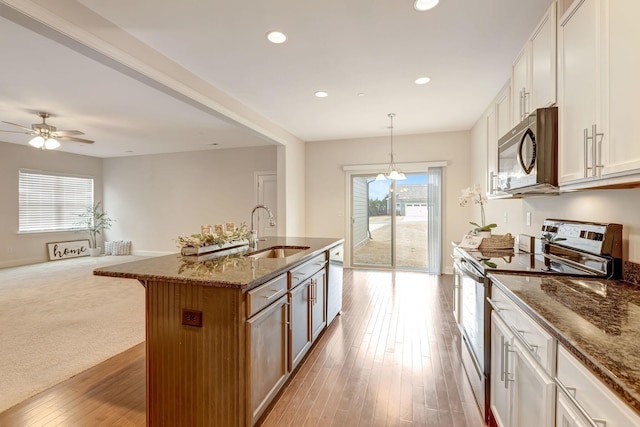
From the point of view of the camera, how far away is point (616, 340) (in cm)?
89

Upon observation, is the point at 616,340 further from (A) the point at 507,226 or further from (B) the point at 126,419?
(A) the point at 507,226

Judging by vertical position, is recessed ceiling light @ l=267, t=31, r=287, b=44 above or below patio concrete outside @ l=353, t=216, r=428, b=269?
above

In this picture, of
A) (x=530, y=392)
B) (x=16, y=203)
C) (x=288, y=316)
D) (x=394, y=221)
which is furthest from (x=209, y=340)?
(x=16, y=203)

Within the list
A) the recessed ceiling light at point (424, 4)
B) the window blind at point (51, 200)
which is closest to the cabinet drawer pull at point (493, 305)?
the recessed ceiling light at point (424, 4)

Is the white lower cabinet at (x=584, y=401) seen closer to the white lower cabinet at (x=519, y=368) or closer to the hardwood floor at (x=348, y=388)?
the white lower cabinet at (x=519, y=368)

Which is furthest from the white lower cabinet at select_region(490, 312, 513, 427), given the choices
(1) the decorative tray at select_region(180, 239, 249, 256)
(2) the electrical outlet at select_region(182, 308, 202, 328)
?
(1) the decorative tray at select_region(180, 239, 249, 256)

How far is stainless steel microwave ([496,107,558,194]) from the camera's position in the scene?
68.2 inches

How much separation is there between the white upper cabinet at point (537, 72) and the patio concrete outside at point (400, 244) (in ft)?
12.5

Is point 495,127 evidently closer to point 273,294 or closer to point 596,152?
point 596,152

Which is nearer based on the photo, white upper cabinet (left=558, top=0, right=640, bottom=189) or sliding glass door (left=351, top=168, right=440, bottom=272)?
white upper cabinet (left=558, top=0, right=640, bottom=189)

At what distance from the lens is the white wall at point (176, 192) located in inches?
283

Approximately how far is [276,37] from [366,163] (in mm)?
3840

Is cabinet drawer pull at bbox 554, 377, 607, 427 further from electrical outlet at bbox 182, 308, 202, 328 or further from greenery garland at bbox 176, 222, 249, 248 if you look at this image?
greenery garland at bbox 176, 222, 249, 248

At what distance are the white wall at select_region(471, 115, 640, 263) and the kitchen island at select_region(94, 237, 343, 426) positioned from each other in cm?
193
